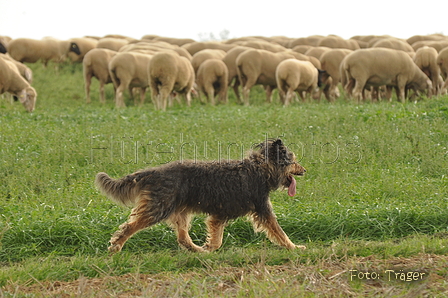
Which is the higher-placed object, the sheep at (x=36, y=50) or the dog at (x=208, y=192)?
the dog at (x=208, y=192)

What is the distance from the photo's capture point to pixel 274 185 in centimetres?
636

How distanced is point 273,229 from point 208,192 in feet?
2.57

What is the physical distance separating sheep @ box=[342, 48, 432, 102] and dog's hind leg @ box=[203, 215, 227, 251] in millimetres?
13498

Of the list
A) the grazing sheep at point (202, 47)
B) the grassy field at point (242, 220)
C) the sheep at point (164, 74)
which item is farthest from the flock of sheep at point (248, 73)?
the grassy field at point (242, 220)

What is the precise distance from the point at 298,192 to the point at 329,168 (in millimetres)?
1386

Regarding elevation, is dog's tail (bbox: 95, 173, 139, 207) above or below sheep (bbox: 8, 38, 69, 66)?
above

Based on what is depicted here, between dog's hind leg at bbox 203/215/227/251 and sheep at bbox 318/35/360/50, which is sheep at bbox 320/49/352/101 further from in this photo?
dog's hind leg at bbox 203/215/227/251

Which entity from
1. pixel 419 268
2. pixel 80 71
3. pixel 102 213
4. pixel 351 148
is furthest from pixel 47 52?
pixel 419 268

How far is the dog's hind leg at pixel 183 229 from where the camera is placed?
6.30 metres

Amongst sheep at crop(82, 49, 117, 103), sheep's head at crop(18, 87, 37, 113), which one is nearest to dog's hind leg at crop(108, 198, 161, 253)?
sheep's head at crop(18, 87, 37, 113)

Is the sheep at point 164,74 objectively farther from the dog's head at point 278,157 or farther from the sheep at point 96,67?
the dog's head at point 278,157

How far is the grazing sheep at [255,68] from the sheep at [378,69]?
11.3 feet

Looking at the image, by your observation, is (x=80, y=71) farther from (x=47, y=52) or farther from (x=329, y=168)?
(x=329, y=168)

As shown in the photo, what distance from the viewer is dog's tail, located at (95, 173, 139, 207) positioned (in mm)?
5930
